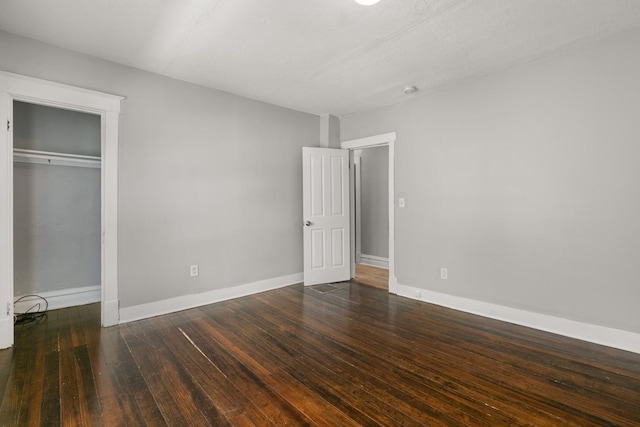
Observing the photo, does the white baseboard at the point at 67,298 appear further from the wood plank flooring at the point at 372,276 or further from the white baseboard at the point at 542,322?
the white baseboard at the point at 542,322

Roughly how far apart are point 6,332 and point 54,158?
187cm

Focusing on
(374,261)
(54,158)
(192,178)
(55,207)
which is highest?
Answer: (54,158)

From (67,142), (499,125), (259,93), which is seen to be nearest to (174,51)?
(259,93)

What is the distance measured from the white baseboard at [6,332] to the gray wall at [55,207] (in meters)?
0.96

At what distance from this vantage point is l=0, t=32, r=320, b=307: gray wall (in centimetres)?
309

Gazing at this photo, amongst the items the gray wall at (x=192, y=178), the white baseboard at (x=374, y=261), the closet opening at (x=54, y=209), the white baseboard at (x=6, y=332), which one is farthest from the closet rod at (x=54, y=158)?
the white baseboard at (x=374, y=261)

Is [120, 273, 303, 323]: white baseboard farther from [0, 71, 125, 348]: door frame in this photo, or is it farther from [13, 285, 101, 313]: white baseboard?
[13, 285, 101, 313]: white baseboard

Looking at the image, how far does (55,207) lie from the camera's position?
3.50 metres

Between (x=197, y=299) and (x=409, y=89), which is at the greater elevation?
(x=409, y=89)

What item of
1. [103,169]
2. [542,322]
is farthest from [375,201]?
[103,169]

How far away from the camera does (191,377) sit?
2.15 meters

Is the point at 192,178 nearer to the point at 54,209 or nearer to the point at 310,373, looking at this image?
the point at 54,209

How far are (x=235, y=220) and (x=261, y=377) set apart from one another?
2191 mm

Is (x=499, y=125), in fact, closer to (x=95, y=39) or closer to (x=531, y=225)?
(x=531, y=225)
